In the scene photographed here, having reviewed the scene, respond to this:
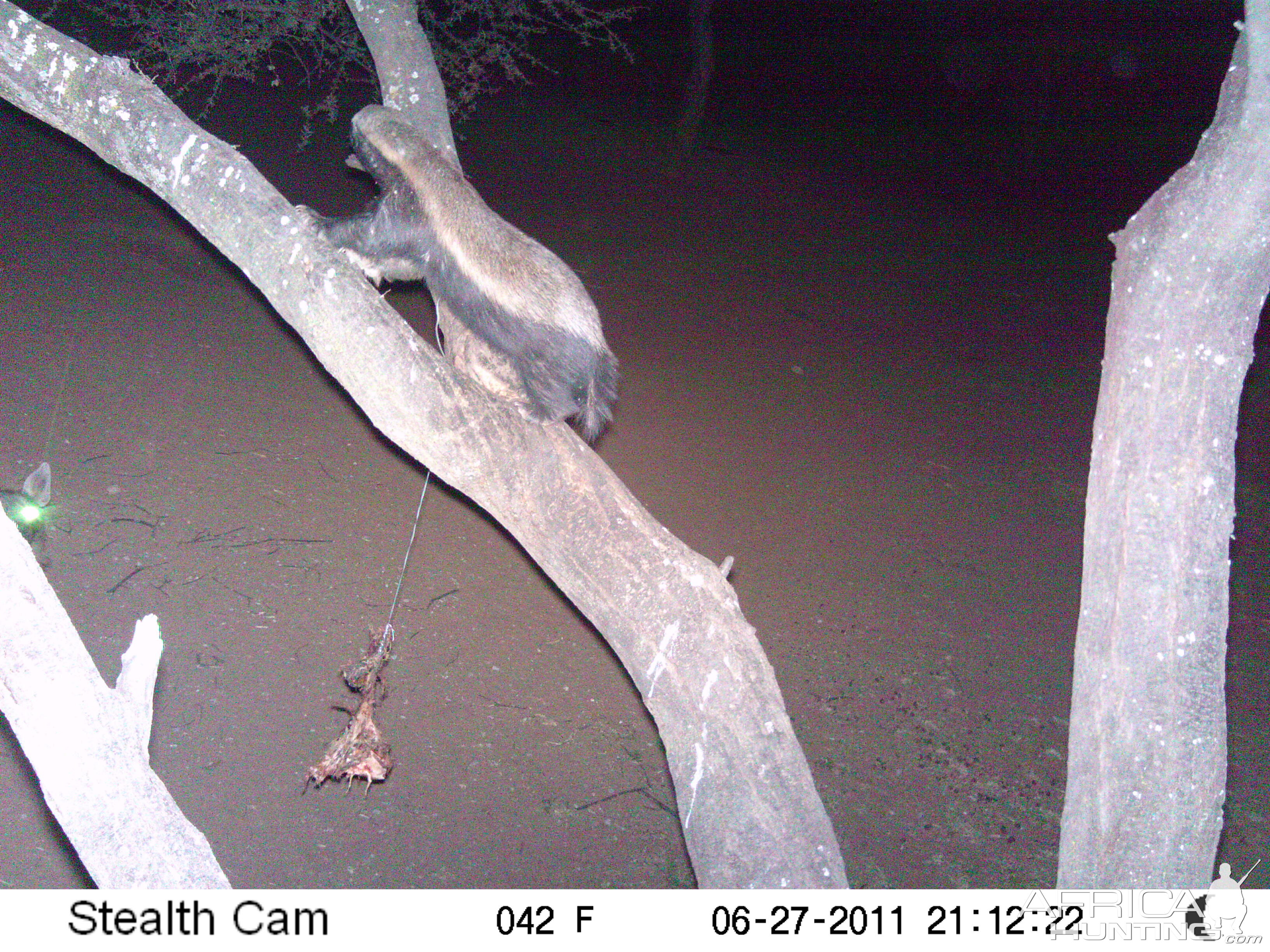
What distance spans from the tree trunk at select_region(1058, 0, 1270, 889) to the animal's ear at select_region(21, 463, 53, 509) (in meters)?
4.32

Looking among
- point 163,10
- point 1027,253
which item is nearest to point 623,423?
point 163,10

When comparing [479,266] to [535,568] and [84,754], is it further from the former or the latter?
[535,568]

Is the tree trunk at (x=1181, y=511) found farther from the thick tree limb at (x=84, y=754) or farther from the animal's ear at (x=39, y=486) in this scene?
the animal's ear at (x=39, y=486)

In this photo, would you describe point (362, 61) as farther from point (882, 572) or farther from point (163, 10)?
point (882, 572)

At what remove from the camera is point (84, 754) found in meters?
2.09

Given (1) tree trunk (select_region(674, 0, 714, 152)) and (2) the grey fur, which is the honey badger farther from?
(1) tree trunk (select_region(674, 0, 714, 152))

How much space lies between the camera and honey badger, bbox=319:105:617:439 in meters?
3.61

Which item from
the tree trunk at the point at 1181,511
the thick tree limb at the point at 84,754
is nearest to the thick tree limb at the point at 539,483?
the tree trunk at the point at 1181,511

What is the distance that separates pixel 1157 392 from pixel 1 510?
2.55 metres

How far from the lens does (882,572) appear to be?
615 centimetres

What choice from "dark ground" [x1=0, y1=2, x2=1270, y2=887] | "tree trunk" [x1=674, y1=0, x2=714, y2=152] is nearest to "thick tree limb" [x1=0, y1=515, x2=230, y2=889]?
"dark ground" [x1=0, y1=2, x2=1270, y2=887]

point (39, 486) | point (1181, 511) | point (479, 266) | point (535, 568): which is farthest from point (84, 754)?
point (535, 568)

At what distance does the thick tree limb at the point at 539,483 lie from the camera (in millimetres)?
2408

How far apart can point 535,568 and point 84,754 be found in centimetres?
356
